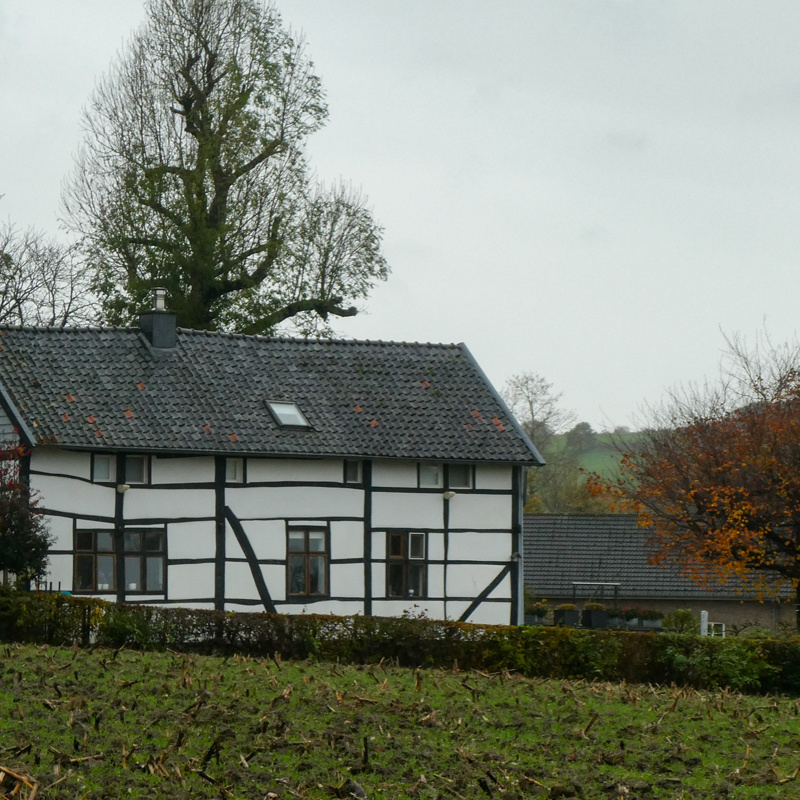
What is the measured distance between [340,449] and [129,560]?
4.60 metres

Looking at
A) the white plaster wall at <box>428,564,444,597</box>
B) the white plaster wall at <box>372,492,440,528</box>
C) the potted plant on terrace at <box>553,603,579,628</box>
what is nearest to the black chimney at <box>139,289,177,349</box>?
the white plaster wall at <box>372,492,440,528</box>

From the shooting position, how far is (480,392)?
29.9 metres

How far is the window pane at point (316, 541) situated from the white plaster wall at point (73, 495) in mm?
3939

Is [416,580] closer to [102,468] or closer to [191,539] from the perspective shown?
[191,539]

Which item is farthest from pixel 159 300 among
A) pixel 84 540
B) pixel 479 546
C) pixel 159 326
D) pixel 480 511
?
pixel 479 546

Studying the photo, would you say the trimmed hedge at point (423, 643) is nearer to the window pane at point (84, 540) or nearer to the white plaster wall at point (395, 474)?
the window pane at point (84, 540)

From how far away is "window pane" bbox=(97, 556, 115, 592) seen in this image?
25.0 m

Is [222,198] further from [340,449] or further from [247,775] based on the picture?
[247,775]

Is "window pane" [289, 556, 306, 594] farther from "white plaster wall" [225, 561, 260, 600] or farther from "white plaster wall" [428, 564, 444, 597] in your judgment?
"white plaster wall" [428, 564, 444, 597]

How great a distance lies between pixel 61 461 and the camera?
81.5 feet

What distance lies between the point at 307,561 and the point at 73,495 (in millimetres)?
4733

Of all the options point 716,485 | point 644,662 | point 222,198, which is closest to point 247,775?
point 644,662

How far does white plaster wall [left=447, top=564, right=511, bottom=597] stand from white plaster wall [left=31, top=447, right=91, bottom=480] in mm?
7495

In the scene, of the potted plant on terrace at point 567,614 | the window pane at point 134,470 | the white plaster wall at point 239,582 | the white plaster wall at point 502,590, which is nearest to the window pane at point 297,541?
the white plaster wall at point 239,582
